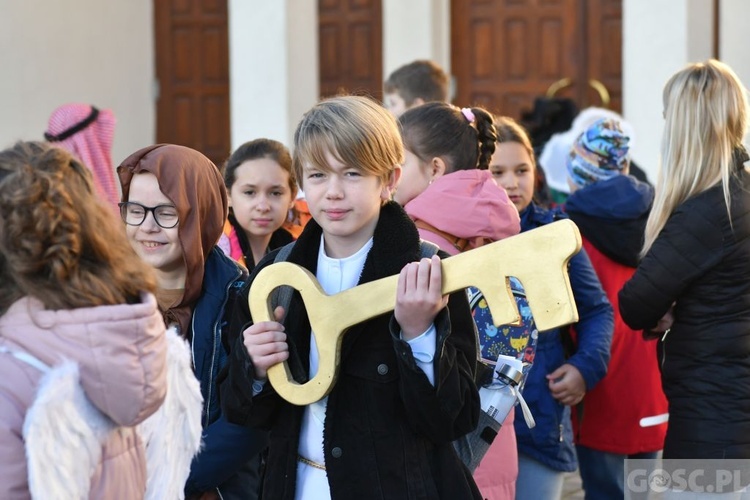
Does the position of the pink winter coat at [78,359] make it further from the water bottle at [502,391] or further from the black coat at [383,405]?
the water bottle at [502,391]

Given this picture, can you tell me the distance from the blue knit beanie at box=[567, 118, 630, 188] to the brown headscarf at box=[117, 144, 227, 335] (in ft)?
7.07

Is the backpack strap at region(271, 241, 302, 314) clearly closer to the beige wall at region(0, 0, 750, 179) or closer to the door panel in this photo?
the beige wall at region(0, 0, 750, 179)

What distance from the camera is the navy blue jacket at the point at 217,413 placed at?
9.77 ft

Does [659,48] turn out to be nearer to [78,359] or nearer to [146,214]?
[146,214]

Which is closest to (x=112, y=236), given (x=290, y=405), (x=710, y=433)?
(x=290, y=405)

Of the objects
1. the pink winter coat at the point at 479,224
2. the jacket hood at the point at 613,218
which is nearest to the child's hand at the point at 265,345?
the pink winter coat at the point at 479,224

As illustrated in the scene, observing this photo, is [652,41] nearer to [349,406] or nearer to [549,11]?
[549,11]

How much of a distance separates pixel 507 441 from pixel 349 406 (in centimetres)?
93

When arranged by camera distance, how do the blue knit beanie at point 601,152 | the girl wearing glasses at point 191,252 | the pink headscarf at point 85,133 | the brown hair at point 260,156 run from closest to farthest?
the girl wearing glasses at point 191,252, the brown hair at point 260,156, the blue knit beanie at point 601,152, the pink headscarf at point 85,133

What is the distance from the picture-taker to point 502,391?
290 centimetres

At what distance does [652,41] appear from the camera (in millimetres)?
8977

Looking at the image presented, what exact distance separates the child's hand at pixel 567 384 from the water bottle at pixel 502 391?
4.13 feet

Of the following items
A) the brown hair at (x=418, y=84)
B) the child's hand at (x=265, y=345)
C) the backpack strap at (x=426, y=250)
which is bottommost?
the child's hand at (x=265, y=345)

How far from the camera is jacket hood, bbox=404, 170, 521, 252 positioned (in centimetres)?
340
